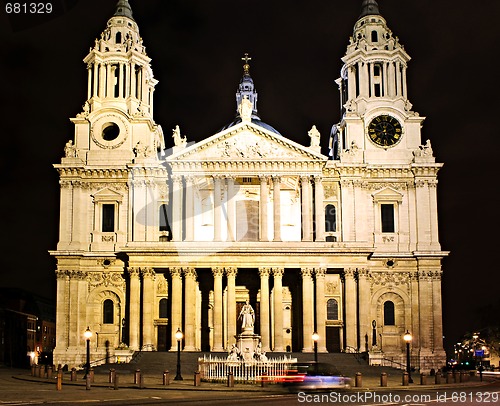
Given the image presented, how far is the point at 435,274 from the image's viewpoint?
6894 centimetres

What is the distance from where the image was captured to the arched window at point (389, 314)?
69.2 metres

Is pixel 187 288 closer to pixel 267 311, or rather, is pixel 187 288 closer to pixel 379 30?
pixel 267 311

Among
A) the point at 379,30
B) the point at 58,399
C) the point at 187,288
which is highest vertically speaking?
the point at 379,30

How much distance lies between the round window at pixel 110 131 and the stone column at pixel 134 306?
13233mm

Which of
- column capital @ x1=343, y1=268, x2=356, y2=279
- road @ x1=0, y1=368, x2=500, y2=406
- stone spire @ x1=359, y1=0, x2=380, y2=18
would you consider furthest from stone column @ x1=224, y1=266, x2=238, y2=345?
stone spire @ x1=359, y1=0, x2=380, y2=18

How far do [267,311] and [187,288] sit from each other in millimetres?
6409

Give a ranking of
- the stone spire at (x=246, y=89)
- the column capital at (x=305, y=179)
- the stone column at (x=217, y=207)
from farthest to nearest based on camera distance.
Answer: the stone spire at (x=246, y=89), the column capital at (x=305, y=179), the stone column at (x=217, y=207)

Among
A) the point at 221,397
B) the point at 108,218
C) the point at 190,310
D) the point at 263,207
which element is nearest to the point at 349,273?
the point at 263,207

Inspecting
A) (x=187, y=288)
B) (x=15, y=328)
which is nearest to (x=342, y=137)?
(x=187, y=288)

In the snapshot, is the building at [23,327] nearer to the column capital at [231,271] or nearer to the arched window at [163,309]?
the arched window at [163,309]

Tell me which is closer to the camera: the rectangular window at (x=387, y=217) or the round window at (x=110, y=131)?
the rectangular window at (x=387, y=217)

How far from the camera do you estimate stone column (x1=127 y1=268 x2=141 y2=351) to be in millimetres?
65562

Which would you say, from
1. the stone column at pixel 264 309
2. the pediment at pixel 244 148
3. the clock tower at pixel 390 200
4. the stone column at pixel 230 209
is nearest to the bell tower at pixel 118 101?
the pediment at pixel 244 148

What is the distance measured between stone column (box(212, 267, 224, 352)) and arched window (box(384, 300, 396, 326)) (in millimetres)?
14068
